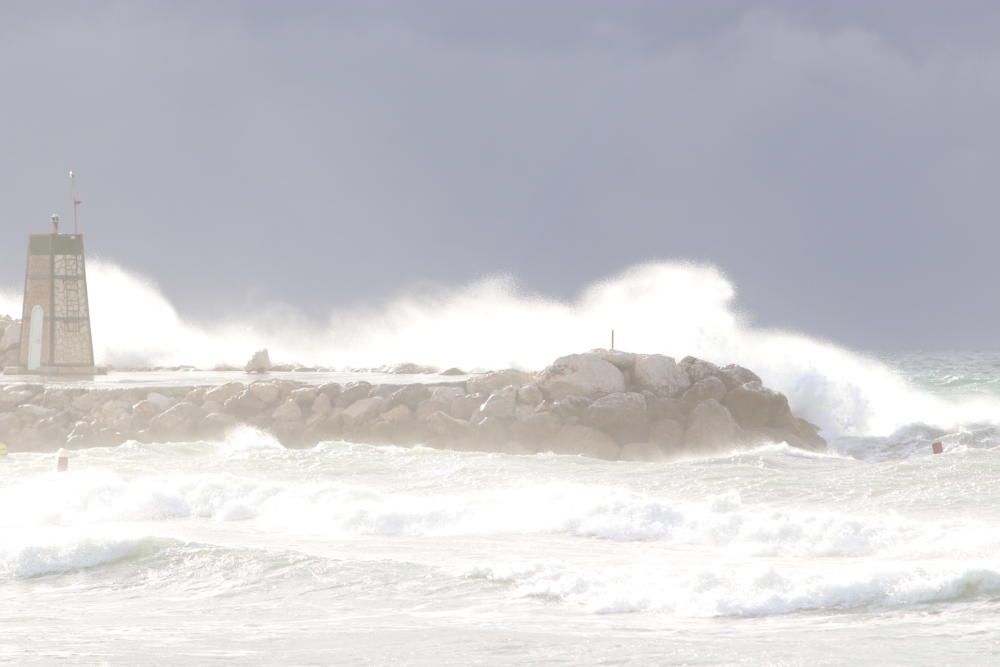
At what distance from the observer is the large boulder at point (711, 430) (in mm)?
18812

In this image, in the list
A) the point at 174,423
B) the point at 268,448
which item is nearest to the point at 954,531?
the point at 268,448

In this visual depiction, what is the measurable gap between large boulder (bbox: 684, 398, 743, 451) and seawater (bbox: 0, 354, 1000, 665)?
186 centimetres

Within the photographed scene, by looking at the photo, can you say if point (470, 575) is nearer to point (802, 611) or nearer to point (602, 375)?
point (802, 611)

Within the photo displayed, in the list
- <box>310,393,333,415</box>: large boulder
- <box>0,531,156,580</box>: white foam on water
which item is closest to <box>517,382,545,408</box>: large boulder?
<box>310,393,333,415</box>: large boulder

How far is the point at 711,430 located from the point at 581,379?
204 cm

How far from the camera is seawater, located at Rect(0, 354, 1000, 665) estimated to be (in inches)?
306

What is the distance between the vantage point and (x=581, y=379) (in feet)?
64.6

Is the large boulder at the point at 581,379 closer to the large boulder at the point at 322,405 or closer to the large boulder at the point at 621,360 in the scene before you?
the large boulder at the point at 621,360

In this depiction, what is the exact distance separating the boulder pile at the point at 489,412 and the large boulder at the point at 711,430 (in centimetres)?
2

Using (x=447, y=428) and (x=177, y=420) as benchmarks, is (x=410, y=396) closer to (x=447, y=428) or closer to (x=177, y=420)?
(x=447, y=428)

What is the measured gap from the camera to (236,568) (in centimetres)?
1045

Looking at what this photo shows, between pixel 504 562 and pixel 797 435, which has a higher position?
pixel 797 435

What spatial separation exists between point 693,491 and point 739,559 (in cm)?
329

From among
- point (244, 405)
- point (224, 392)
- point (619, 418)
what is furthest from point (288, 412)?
point (619, 418)
